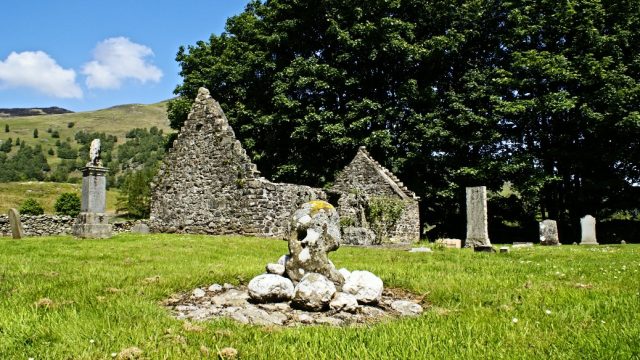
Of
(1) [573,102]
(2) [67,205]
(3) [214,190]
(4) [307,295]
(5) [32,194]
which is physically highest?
(1) [573,102]

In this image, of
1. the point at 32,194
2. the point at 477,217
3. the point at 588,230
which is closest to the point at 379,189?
the point at 477,217

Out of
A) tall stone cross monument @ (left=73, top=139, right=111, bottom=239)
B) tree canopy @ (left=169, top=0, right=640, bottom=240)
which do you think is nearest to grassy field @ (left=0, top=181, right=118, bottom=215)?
tree canopy @ (left=169, top=0, right=640, bottom=240)

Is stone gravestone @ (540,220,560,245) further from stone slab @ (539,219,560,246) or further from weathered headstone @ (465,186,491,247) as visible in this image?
weathered headstone @ (465,186,491,247)

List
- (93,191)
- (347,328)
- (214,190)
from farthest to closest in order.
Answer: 1. (214,190)
2. (93,191)
3. (347,328)

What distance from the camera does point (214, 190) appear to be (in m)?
19.1

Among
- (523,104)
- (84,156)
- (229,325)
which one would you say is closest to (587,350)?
(229,325)

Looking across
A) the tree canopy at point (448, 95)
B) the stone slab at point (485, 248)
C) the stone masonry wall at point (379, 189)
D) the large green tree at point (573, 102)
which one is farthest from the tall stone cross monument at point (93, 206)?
the large green tree at point (573, 102)

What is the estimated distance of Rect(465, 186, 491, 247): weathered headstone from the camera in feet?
56.9

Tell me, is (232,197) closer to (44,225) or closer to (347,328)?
(44,225)

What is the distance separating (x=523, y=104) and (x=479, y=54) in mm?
5940

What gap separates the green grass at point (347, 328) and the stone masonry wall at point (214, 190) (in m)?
10.6

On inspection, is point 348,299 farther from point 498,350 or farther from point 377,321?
point 498,350

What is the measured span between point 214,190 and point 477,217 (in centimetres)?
1052

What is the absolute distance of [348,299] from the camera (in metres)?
5.17
